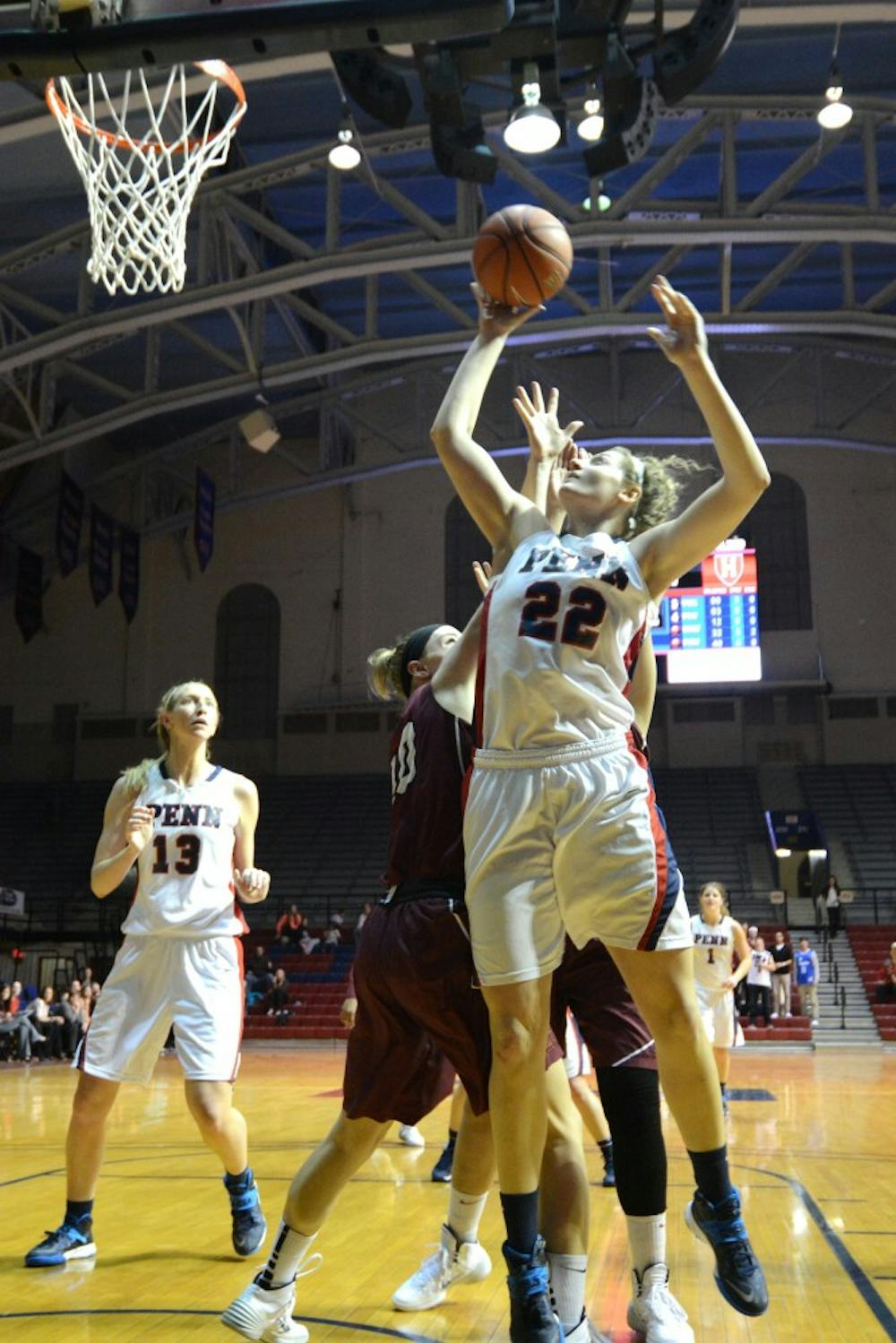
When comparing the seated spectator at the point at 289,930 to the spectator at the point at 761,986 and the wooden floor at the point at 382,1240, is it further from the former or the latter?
the wooden floor at the point at 382,1240

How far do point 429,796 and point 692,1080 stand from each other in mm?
1030

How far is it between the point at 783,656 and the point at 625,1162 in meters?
24.5

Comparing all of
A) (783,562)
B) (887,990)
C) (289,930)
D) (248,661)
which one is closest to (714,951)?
(887,990)

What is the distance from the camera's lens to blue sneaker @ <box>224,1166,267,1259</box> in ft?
13.1

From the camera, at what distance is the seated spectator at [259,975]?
66.3 ft

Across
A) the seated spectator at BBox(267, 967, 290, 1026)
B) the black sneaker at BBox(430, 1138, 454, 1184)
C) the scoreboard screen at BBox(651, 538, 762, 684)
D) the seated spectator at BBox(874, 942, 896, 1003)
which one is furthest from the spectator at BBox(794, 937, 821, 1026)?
the black sneaker at BBox(430, 1138, 454, 1184)

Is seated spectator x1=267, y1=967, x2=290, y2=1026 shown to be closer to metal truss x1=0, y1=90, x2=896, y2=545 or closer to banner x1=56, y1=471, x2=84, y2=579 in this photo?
banner x1=56, y1=471, x2=84, y2=579

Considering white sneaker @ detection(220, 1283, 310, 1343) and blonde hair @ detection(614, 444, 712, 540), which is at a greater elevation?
blonde hair @ detection(614, 444, 712, 540)

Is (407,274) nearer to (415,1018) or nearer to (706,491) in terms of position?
(706,491)

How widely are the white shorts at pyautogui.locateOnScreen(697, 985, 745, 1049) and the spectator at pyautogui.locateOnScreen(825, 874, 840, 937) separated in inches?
540

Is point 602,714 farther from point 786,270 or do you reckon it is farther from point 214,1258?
point 786,270

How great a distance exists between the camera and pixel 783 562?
1058 inches

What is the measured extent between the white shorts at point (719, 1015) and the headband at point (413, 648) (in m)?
5.71

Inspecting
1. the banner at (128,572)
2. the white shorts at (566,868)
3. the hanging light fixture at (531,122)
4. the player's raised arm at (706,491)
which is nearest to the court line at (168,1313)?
the white shorts at (566,868)
